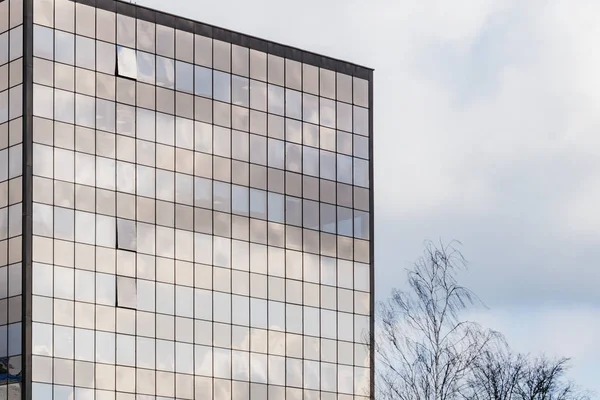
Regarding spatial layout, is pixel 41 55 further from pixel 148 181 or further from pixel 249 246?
pixel 249 246

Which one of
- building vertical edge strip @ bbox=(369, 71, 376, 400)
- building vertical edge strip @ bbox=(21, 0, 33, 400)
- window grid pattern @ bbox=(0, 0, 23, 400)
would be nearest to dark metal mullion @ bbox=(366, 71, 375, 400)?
building vertical edge strip @ bbox=(369, 71, 376, 400)

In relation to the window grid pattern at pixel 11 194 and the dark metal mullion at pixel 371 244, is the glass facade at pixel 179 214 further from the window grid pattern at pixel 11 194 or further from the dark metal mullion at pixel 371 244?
the dark metal mullion at pixel 371 244

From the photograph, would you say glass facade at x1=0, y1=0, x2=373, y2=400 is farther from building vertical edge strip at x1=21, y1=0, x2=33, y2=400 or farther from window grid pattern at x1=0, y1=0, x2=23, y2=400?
building vertical edge strip at x1=21, y1=0, x2=33, y2=400

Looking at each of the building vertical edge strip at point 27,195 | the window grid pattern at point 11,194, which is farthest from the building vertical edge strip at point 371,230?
the window grid pattern at point 11,194

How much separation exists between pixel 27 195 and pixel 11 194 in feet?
5.21

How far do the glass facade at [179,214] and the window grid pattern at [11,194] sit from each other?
0.11 metres

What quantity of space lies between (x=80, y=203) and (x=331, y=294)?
2094cm

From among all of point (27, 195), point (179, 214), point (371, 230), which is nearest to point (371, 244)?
point (371, 230)

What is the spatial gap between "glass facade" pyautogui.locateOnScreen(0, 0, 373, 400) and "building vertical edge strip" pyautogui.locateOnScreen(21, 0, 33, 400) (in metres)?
0.28

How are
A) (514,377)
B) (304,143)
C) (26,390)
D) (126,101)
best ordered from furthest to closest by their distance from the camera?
(304,143)
(126,101)
(26,390)
(514,377)

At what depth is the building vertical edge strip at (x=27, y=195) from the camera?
8475 centimetres

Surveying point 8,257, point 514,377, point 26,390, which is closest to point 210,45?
point 8,257

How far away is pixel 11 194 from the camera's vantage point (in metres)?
87.9

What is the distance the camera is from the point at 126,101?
92188 millimetres
